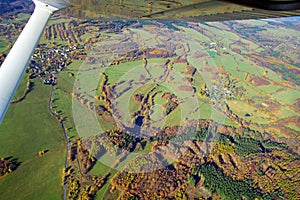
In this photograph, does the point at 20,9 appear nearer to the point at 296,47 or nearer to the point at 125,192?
the point at 125,192

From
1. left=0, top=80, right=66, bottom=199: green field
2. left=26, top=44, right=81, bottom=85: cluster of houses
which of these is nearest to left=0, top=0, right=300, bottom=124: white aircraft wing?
left=0, top=80, right=66, bottom=199: green field

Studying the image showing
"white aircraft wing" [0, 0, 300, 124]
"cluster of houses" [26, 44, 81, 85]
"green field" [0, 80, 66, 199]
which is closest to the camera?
"white aircraft wing" [0, 0, 300, 124]

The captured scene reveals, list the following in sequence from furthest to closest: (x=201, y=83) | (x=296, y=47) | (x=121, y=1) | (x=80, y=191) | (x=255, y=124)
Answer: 1. (x=296, y=47)
2. (x=201, y=83)
3. (x=255, y=124)
4. (x=80, y=191)
5. (x=121, y=1)

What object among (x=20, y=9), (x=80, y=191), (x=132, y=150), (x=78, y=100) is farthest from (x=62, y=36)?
(x=80, y=191)

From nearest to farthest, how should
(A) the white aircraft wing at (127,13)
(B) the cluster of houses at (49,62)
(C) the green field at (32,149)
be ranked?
(A) the white aircraft wing at (127,13) < (C) the green field at (32,149) < (B) the cluster of houses at (49,62)

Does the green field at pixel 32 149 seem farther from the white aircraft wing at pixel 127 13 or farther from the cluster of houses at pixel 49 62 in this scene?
the white aircraft wing at pixel 127 13

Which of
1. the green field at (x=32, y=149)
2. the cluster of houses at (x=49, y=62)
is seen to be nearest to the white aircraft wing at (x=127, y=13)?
the green field at (x=32, y=149)

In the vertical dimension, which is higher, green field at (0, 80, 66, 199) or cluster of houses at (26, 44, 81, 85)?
cluster of houses at (26, 44, 81, 85)

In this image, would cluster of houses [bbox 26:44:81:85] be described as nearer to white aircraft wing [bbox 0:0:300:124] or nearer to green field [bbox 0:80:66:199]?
green field [bbox 0:80:66:199]

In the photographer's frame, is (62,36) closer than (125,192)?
No
